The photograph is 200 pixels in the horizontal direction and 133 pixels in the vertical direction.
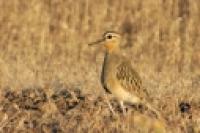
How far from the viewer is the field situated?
7.26 meters

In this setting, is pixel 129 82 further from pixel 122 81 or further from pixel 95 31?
pixel 95 31

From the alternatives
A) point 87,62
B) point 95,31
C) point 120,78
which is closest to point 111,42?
point 120,78

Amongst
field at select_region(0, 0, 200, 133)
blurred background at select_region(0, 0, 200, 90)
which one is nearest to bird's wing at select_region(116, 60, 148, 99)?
field at select_region(0, 0, 200, 133)

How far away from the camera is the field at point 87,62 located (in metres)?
7.26

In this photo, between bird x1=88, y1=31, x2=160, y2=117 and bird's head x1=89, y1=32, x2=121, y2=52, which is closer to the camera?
bird x1=88, y1=31, x2=160, y2=117

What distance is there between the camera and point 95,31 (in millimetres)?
12609

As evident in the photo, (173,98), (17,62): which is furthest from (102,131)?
(17,62)

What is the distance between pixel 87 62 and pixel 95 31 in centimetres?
186

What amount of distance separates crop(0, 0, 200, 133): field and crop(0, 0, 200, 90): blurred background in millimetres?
16

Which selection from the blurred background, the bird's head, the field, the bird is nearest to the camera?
the field

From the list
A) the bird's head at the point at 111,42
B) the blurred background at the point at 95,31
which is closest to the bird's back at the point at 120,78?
the bird's head at the point at 111,42

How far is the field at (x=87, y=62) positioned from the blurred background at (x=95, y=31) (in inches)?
0.6

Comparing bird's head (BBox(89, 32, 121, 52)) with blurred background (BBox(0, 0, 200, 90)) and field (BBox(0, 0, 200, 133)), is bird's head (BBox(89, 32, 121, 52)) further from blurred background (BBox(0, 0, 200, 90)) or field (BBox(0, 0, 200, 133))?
blurred background (BBox(0, 0, 200, 90))

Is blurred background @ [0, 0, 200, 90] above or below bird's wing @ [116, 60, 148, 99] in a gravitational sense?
above
